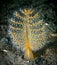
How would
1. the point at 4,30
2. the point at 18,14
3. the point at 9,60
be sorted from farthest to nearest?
the point at 4,30, the point at 18,14, the point at 9,60

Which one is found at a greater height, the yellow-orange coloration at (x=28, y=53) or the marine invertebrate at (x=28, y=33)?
the marine invertebrate at (x=28, y=33)

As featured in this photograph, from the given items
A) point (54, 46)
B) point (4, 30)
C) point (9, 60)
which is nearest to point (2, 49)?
point (9, 60)

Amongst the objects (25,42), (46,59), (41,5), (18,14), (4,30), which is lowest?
(46,59)

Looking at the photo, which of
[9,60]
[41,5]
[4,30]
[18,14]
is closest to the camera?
[9,60]

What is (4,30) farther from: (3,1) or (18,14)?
(3,1)

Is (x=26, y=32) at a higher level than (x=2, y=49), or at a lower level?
higher

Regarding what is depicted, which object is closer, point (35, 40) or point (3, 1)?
point (35, 40)

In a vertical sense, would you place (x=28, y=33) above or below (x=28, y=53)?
above

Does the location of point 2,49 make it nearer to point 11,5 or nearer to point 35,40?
A: point 35,40

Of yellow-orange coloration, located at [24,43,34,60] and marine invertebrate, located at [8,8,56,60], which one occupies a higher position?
marine invertebrate, located at [8,8,56,60]
